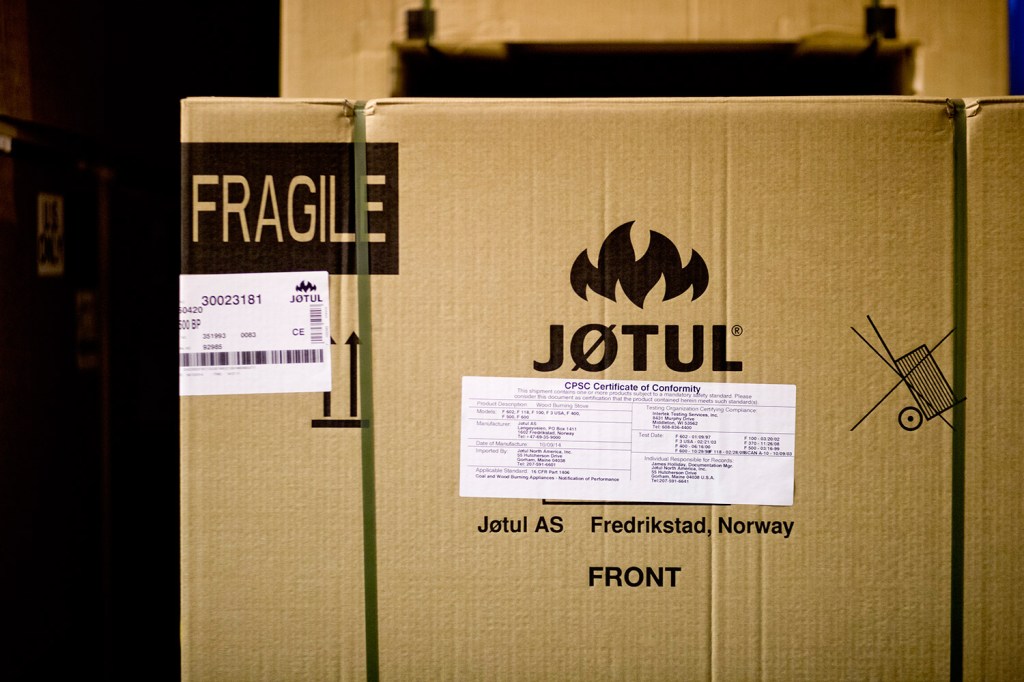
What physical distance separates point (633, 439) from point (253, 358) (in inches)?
14.3

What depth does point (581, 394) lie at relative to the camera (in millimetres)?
656

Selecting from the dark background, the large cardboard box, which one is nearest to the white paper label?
the large cardboard box

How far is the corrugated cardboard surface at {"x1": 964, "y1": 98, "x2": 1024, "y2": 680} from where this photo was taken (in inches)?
25.5

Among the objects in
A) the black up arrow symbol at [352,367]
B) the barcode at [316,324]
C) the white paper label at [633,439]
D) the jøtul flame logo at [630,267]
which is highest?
the jøtul flame logo at [630,267]

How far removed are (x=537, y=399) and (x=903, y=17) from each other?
53 cm

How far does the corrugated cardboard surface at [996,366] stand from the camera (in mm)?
647

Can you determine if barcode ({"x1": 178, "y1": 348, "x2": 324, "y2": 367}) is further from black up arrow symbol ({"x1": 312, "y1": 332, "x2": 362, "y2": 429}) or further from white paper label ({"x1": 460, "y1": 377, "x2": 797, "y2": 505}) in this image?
white paper label ({"x1": 460, "y1": 377, "x2": 797, "y2": 505})

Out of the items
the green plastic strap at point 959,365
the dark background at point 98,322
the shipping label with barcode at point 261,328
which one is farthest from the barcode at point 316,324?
the green plastic strap at point 959,365

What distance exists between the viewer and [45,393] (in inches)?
35.2

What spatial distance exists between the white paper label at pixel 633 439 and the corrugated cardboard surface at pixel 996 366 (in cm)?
17

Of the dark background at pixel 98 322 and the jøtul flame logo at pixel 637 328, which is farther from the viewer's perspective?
the dark background at pixel 98 322

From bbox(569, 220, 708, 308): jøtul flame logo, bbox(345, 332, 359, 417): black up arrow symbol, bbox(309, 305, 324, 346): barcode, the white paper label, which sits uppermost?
bbox(569, 220, 708, 308): jøtul flame logo

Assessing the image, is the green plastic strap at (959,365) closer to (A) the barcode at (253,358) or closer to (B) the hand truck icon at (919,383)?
(B) the hand truck icon at (919,383)

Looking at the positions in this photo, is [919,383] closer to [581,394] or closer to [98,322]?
[581,394]
